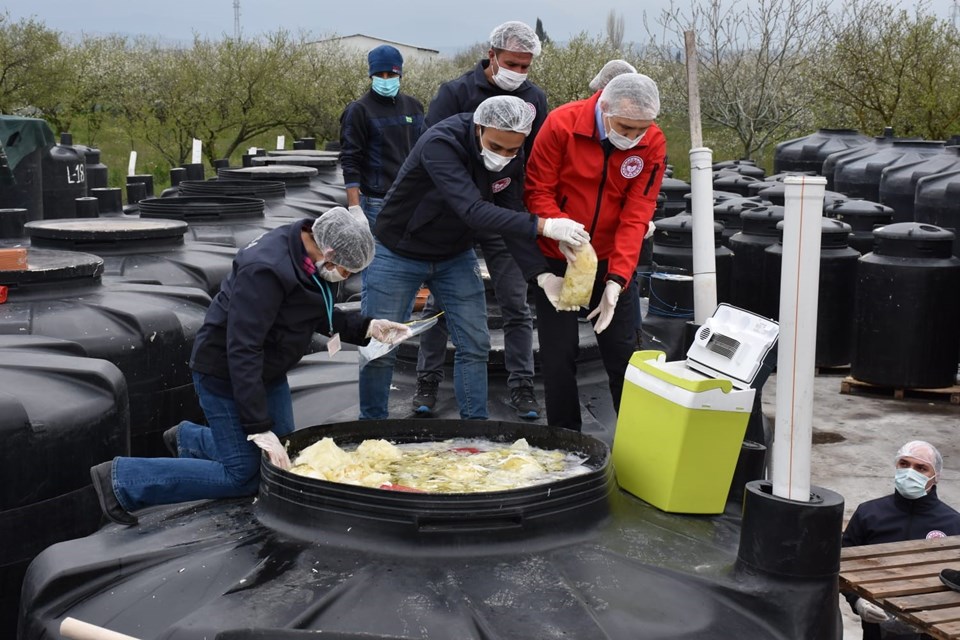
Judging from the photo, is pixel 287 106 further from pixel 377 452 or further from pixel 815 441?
pixel 377 452

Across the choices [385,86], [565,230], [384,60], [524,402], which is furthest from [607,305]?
[384,60]

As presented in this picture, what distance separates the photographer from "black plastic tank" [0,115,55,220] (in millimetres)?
12508

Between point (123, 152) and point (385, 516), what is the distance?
3516cm

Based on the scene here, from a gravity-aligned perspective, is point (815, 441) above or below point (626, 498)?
below

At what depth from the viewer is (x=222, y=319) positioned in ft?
15.1

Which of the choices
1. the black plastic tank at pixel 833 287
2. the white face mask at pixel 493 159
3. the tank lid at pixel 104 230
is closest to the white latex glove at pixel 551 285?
the white face mask at pixel 493 159

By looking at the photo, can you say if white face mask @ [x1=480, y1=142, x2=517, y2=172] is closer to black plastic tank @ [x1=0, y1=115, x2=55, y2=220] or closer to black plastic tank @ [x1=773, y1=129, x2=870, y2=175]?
black plastic tank @ [x1=0, y1=115, x2=55, y2=220]

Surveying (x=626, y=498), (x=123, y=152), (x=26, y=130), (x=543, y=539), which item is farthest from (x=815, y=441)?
(x=123, y=152)

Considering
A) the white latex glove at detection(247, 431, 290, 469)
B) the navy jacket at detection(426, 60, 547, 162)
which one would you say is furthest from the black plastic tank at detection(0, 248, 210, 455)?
the white latex glove at detection(247, 431, 290, 469)

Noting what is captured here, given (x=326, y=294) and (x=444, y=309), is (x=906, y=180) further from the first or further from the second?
(x=326, y=294)

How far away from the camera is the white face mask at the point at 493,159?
497 centimetres

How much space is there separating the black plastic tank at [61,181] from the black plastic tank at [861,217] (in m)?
9.33

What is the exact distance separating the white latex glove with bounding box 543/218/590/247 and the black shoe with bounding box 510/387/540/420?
1347 millimetres

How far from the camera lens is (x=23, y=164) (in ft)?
42.1
